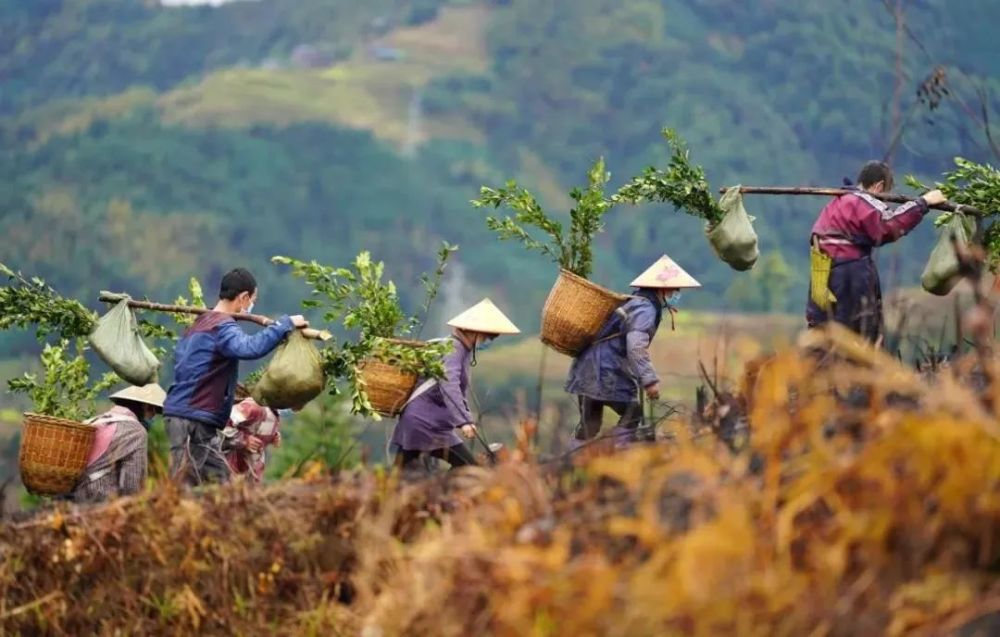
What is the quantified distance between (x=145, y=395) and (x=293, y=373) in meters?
1.02

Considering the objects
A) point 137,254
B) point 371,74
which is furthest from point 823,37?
point 137,254

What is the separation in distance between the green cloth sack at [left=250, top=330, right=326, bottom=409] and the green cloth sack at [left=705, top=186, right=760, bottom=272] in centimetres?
240

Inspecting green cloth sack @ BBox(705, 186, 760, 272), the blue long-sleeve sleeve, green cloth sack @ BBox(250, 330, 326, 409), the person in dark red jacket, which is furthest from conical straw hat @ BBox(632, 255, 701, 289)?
the blue long-sleeve sleeve

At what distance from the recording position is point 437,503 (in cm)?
615

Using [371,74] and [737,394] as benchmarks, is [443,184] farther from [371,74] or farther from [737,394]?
[737,394]

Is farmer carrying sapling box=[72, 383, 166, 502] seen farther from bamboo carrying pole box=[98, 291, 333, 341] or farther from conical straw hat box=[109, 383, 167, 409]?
bamboo carrying pole box=[98, 291, 333, 341]

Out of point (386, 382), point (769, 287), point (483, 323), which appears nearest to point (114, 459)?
point (386, 382)

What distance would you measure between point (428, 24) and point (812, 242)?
15703cm

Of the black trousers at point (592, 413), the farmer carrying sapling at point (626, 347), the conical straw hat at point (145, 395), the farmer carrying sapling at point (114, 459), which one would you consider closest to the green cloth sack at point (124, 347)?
the conical straw hat at point (145, 395)

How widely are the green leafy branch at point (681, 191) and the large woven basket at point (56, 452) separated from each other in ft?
10.8

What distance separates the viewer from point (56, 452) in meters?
9.76

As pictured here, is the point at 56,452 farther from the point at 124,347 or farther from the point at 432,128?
the point at 432,128

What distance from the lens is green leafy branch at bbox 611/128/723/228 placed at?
10.7 meters

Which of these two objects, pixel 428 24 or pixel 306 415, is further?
pixel 428 24
